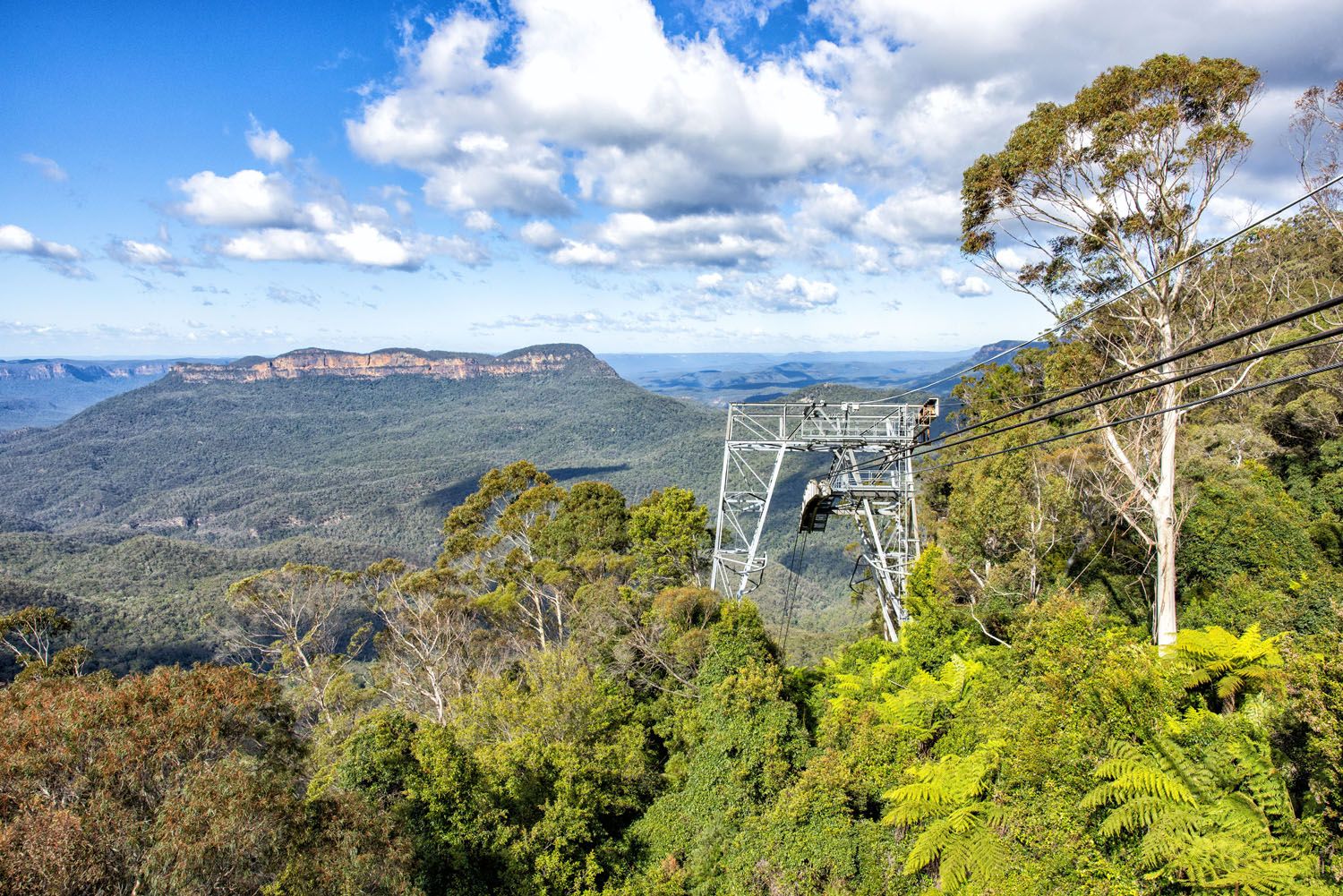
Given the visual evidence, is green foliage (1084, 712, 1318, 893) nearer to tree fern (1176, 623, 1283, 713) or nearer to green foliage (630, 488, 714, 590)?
tree fern (1176, 623, 1283, 713)

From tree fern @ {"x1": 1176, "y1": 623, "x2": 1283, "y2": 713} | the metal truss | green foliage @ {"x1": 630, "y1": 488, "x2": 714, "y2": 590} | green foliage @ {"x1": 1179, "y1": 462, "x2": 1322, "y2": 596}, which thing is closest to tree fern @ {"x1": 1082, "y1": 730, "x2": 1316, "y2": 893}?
tree fern @ {"x1": 1176, "y1": 623, "x2": 1283, "y2": 713}

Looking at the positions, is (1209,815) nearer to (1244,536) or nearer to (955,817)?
(955,817)

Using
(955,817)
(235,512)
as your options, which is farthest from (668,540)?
(235,512)

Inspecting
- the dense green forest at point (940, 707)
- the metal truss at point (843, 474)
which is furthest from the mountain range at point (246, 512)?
the dense green forest at point (940, 707)

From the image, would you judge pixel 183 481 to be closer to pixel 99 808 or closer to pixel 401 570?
pixel 401 570

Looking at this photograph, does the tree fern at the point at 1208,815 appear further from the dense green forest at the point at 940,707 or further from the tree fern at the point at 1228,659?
the tree fern at the point at 1228,659

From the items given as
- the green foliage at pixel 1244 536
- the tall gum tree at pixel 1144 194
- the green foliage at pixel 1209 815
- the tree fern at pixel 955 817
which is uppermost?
the tall gum tree at pixel 1144 194
